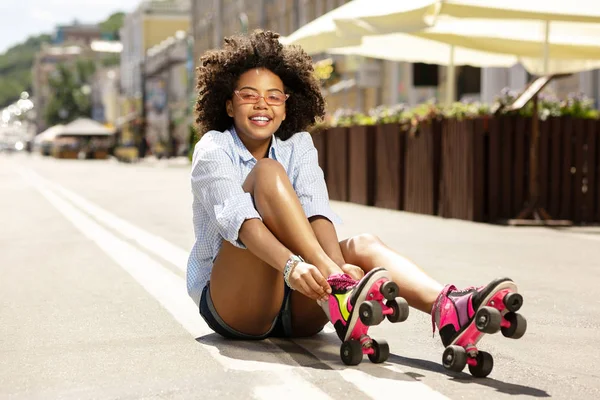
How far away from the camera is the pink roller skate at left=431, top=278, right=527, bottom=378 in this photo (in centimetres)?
385

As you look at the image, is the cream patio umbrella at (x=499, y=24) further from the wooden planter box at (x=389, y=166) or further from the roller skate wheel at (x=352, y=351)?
the roller skate wheel at (x=352, y=351)

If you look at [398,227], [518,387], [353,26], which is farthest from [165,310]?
[353,26]

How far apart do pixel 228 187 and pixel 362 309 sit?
0.85 meters

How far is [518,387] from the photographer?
4.04 m

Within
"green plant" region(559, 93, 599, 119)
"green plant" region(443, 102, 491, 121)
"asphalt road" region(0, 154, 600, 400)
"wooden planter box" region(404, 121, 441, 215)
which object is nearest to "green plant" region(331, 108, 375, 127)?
"wooden planter box" region(404, 121, 441, 215)

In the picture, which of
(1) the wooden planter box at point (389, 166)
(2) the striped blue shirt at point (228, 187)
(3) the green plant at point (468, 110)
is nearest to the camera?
(2) the striped blue shirt at point (228, 187)

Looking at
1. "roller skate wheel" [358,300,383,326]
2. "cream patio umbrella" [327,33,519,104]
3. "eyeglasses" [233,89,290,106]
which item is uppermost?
"cream patio umbrella" [327,33,519,104]

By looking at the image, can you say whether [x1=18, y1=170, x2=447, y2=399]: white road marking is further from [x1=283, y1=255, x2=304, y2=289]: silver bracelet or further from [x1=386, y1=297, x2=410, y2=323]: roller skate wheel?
[x1=283, y1=255, x2=304, y2=289]: silver bracelet

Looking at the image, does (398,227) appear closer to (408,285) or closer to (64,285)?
(64,285)

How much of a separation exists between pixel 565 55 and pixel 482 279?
8673 millimetres

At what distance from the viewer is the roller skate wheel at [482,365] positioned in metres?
4.07

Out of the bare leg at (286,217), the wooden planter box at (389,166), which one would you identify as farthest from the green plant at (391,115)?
the bare leg at (286,217)

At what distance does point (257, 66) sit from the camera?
4.95 m

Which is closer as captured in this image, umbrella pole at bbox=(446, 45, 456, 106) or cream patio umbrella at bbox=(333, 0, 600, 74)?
cream patio umbrella at bbox=(333, 0, 600, 74)
